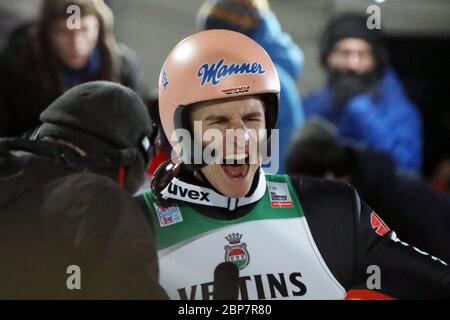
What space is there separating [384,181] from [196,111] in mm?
692

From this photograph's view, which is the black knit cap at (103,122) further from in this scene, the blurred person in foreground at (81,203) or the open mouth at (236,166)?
the open mouth at (236,166)

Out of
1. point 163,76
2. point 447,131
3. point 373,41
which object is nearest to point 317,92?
point 373,41

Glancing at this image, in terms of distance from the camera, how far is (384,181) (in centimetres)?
290

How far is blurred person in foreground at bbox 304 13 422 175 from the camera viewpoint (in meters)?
3.37

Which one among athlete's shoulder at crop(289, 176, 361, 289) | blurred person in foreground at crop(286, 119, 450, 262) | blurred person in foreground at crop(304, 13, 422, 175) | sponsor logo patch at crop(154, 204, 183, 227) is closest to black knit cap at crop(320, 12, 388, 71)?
blurred person in foreground at crop(304, 13, 422, 175)

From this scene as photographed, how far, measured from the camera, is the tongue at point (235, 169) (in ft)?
8.00

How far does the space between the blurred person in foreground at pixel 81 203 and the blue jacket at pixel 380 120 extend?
940 millimetres

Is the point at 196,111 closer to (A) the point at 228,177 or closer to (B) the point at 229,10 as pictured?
(A) the point at 228,177

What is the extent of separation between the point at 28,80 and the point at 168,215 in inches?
28.8

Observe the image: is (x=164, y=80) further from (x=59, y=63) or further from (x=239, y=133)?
(x=59, y=63)

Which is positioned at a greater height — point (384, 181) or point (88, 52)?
point (88, 52)

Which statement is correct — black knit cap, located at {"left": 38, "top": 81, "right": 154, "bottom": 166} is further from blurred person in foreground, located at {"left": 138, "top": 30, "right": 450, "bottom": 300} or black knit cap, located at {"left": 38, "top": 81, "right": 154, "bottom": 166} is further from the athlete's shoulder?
the athlete's shoulder

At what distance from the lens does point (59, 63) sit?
2.88m

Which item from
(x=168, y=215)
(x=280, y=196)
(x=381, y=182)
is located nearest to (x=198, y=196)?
(x=168, y=215)
